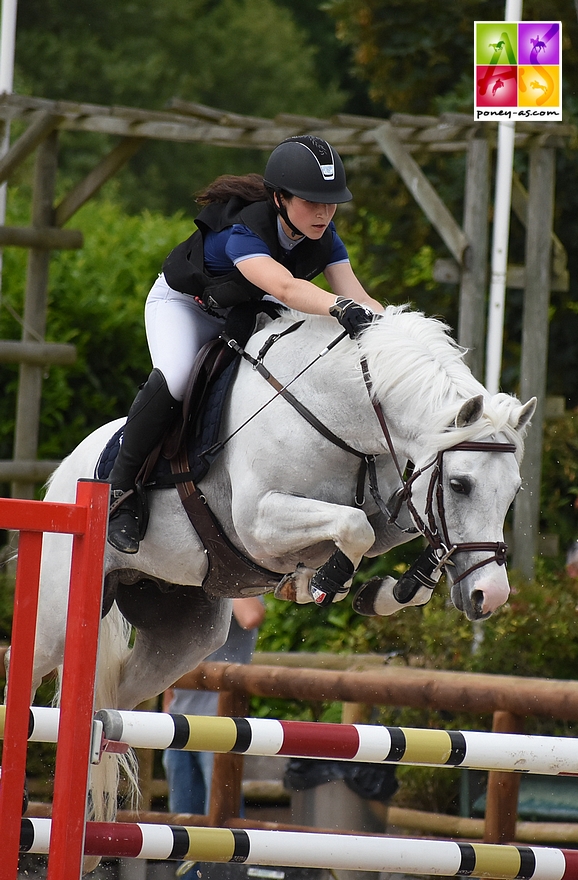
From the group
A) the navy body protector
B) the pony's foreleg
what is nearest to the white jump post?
the pony's foreleg

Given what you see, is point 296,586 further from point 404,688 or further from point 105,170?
point 105,170

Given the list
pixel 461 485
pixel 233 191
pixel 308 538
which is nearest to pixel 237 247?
pixel 233 191

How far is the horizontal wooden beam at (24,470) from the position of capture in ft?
21.9

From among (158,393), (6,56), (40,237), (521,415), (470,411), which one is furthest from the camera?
(6,56)

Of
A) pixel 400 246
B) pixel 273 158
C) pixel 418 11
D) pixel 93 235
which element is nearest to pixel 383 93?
pixel 418 11

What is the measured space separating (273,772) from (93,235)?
506 centimetres

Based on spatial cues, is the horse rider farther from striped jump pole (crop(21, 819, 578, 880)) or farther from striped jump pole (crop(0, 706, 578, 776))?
striped jump pole (crop(21, 819, 578, 880))

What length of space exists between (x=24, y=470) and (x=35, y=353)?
2.16ft

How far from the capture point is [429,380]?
10.9ft

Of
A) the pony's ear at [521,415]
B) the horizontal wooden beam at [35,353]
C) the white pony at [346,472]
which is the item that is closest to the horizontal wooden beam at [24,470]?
the horizontal wooden beam at [35,353]

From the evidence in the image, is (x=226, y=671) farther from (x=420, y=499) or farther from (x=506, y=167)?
(x=506, y=167)

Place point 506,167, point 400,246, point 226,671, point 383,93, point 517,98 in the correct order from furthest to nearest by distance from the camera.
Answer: point 383,93, point 400,246, point 506,167, point 517,98, point 226,671

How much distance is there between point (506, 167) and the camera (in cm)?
627

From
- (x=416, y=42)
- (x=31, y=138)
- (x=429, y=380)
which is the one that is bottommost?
(x=429, y=380)
